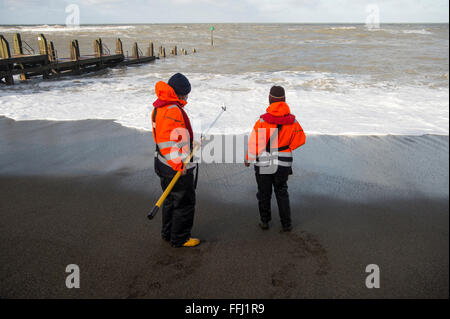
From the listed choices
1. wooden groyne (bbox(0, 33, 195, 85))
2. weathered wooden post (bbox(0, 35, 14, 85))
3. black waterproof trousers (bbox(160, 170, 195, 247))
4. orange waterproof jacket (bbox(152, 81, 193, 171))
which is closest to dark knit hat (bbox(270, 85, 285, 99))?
orange waterproof jacket (bbox(152, 81, 193, 171))

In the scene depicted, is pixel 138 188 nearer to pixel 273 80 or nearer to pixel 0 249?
pixel 0 249

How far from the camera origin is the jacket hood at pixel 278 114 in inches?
113

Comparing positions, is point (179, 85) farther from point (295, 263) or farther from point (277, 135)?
point (295, 263)

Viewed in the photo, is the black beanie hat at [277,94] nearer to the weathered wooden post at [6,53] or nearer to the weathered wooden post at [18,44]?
the weathered wooden post at [6,53]

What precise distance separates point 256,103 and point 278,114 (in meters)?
6.47

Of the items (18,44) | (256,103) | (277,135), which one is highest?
(18,44)

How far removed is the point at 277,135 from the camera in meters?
2.95

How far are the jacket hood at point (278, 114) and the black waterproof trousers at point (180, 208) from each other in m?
0.92

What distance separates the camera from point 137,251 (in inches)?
113

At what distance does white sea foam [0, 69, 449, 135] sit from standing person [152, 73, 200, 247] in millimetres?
3838

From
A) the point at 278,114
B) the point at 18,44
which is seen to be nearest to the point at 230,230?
the point at 278,114

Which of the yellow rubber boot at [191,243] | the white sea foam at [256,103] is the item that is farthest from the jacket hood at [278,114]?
the white sea foam at [256,103]
